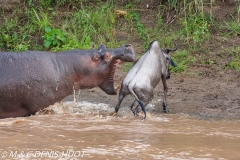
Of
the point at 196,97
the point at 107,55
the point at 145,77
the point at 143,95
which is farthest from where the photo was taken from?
the point at 196,97

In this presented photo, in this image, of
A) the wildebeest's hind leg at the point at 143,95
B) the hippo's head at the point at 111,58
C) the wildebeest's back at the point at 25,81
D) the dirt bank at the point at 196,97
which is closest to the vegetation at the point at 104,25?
the dirt bank at the point at 196,97

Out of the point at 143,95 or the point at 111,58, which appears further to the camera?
the point at 143,95

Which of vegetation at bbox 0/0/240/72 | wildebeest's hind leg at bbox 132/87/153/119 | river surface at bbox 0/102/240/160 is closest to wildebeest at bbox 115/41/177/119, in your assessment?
wildebeest's hind leg at bbox 132/87/153/119

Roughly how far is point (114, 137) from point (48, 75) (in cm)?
115

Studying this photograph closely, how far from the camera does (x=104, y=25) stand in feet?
33.0

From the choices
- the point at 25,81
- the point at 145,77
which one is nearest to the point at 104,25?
the point at 145,77

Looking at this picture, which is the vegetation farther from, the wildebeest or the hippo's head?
the hippo's head

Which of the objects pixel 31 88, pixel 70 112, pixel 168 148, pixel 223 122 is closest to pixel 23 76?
pixel 31 88

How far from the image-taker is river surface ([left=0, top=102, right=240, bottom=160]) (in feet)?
16.5

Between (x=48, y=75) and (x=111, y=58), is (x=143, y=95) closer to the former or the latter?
(x=111, y=58)

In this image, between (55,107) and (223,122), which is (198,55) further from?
(55,107)

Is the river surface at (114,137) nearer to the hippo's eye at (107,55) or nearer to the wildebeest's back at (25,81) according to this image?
the wildebeest's back at (25,81)

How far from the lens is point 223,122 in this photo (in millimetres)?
6867

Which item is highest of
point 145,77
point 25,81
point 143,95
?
point 25,81
